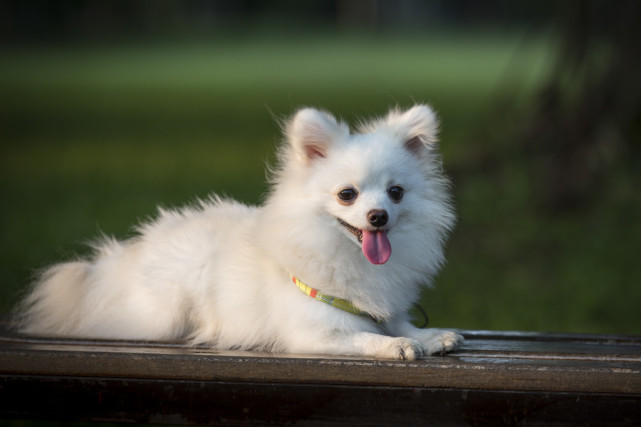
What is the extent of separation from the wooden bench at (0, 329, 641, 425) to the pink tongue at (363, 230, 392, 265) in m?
0.38

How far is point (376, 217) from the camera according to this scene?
3457 mm

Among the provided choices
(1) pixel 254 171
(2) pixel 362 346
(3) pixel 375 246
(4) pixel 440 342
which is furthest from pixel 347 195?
(1) pixel 254 171

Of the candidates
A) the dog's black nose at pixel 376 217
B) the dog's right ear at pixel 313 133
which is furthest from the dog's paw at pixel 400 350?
the dog's right ear at pixel 313 133

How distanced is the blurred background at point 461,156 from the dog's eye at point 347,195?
661 millimetres

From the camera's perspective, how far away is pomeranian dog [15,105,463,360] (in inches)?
141

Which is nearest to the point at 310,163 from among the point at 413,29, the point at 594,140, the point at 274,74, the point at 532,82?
the point at 594,140

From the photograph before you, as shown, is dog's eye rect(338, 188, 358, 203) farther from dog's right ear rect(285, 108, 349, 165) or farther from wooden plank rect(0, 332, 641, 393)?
wooden plank rect(0, 332, 641, 393)

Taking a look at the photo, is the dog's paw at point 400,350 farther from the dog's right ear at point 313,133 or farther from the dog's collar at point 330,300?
the dog's right ear at point 313,133

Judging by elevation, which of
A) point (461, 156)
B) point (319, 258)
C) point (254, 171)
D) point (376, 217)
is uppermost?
point (376, 217)

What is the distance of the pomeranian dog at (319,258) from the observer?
3.58 m

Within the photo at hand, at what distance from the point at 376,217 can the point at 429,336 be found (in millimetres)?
605

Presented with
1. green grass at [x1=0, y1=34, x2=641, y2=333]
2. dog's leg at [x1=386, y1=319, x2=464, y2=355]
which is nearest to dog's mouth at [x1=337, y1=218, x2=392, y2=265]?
dog's leg at [x1=386, y1=319, x2=464, y2=355]

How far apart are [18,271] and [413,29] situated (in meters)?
57.8

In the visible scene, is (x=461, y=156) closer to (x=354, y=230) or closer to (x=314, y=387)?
(x=354, y=230)
